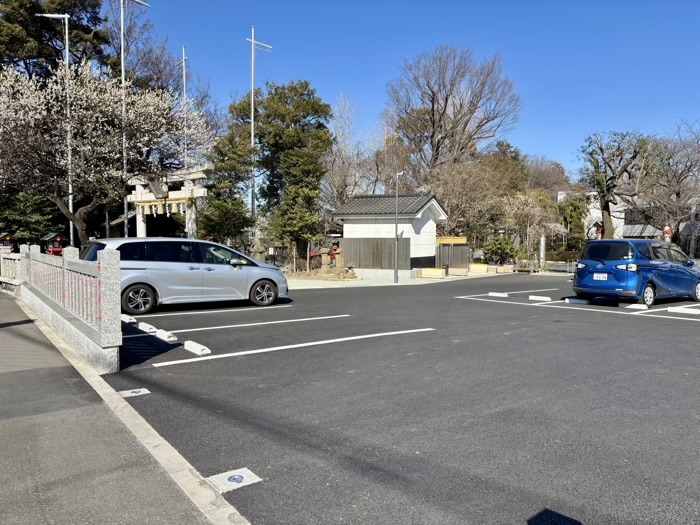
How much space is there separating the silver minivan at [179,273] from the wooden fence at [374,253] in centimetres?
1481

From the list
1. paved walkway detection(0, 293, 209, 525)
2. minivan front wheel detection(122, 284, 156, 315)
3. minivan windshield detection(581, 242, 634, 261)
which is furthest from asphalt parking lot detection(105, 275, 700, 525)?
minivan windshield detection(581, 242, 634, 261)

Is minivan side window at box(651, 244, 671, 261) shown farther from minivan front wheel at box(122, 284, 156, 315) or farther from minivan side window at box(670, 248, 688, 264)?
minivan front wheel at box(122, 284, 156, 315)

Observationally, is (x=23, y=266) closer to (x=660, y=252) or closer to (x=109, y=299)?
(x=109, y=299)

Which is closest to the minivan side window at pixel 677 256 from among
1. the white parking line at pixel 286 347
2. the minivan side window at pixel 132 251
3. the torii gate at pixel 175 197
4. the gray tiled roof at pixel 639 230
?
the white parking line at pixel 286 347

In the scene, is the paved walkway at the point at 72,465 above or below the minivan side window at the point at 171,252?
below

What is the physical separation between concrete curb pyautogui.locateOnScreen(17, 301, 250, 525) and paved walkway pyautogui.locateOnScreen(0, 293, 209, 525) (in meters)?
0.05

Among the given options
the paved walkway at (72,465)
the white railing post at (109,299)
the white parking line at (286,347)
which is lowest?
the paved walkway at (72,465)

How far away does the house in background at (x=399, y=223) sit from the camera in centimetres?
2692

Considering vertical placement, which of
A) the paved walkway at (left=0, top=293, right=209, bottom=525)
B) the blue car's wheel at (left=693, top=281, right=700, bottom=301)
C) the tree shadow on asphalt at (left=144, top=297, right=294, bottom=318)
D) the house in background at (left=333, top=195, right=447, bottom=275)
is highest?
the house in background at (left=333, top=195, right=447, bottom=275)

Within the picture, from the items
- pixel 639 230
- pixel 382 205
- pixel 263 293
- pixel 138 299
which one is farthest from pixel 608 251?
pixel 639 230

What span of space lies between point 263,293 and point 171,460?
8.70 metres

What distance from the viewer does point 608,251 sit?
12.8 meters

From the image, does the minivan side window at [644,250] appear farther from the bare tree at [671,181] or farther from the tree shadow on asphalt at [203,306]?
the bare tree at [671,181]

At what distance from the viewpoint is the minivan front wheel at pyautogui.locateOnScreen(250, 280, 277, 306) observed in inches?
479
